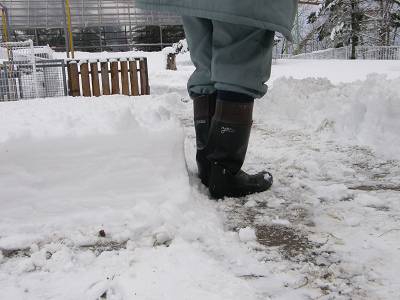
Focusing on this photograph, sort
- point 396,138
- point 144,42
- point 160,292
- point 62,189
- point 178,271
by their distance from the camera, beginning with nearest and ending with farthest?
point 160,292 → point 178,271 → point 62,189 → point 396,138 → point 144,42

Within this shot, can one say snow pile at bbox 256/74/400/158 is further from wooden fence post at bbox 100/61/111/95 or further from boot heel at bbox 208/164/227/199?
wooden fence post at bbox 100/61/111/95

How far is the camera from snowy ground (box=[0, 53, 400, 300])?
115 cm

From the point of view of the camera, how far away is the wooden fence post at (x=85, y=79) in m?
7.53

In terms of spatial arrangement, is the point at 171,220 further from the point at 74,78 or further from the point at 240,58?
the point at 74,78

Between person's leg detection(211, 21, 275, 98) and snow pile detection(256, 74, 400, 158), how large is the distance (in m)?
1.17

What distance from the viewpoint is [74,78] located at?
24.8 ft

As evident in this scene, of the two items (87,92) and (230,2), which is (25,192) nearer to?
(230,2)

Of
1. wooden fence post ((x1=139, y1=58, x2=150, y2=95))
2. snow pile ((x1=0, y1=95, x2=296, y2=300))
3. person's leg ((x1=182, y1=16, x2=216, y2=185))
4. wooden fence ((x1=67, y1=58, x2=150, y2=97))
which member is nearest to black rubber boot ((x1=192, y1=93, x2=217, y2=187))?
person's leg ((x1=182, y1=16, x2=216, y2=185))

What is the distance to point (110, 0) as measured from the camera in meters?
25.7

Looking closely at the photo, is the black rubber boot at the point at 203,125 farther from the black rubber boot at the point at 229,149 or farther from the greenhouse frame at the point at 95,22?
the greenhouse frame at the point at 95,22

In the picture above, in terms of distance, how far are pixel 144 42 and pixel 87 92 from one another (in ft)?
58.9

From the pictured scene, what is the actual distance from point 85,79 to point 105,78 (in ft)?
1.11

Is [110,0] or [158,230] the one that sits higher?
[110,0]

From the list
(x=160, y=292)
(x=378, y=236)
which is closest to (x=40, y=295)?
(x=160, y=292)
